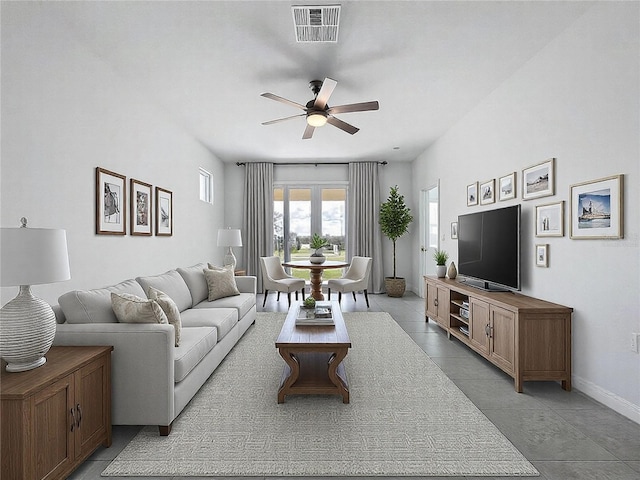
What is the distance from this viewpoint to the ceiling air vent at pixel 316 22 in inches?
97.0

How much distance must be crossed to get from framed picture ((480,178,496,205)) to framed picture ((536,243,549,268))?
0.92 metres

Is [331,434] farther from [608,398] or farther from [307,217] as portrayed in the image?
[307,217]

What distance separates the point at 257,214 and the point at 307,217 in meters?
1.06

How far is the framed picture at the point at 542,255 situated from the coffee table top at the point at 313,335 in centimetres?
181

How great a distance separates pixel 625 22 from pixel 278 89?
9.46 ft

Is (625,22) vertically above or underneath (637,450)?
above

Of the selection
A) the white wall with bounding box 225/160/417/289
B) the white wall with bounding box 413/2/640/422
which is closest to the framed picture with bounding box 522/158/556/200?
the white wall with bounding box 413/2/640/422

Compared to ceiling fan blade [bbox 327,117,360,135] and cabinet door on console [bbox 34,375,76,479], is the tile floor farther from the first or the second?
ceiling fan blade [bbox 327,117,360,135]

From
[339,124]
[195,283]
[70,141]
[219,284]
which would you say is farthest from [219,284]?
[339,124]

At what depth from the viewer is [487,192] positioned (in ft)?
13.4

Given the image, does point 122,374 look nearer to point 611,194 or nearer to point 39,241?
point 39,241

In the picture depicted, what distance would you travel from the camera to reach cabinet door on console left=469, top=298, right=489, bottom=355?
3.27 m

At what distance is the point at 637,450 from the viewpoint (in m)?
1.99

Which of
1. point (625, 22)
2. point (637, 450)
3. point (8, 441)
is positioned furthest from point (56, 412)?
point (625, 22)
